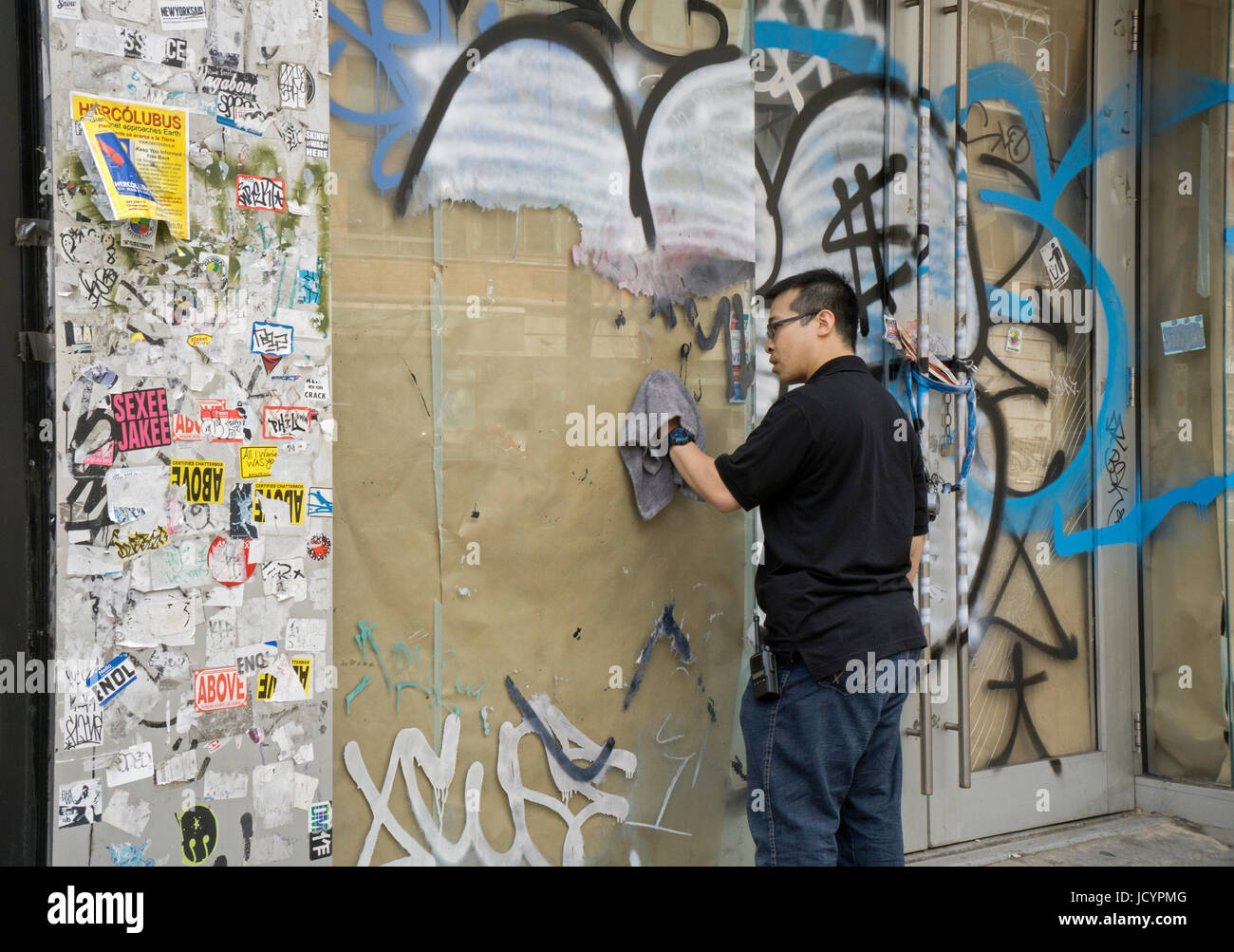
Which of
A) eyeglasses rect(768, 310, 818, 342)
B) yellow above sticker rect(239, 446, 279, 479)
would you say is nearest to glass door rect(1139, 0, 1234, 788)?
eyeglasses rect(768, 310, 818, 342)

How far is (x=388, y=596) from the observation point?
9.77 feet

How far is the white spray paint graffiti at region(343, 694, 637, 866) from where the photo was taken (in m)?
2.97

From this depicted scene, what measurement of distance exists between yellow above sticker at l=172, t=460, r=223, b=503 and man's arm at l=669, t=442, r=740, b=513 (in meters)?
1.25

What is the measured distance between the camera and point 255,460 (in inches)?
104

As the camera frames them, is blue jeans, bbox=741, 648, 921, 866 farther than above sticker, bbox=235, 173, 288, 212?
Yes

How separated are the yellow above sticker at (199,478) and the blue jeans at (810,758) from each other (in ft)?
4.88

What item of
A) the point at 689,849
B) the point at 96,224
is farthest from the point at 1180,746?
the point at 96,224

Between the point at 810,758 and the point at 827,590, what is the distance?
1.44ft

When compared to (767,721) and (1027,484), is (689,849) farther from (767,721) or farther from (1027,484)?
(1027,484)

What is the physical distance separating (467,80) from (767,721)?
195cm

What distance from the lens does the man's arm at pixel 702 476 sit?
297 centimetres

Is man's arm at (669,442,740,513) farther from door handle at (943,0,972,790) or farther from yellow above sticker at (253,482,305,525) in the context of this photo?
door handle at (943,0,972,790)

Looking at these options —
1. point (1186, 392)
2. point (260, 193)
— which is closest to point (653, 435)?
point (260, 193)

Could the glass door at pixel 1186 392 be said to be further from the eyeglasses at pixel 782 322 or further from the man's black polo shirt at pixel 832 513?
the eyeglasses at pixel 782 322
